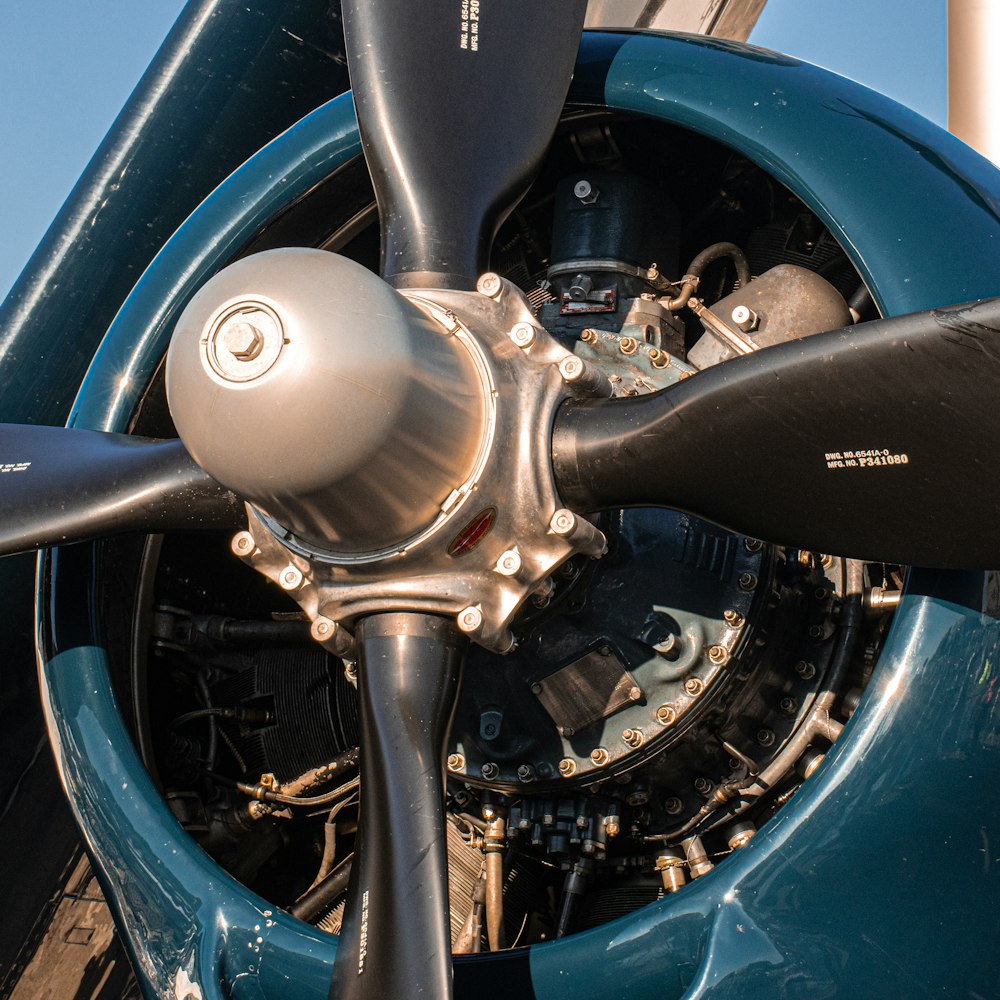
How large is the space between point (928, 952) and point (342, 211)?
2.27 meters

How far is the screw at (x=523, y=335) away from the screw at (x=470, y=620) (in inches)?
21.2

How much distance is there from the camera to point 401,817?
2490mm

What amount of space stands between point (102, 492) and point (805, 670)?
63.5 inches

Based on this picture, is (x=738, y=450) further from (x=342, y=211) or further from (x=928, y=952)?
(x=342, y=211)

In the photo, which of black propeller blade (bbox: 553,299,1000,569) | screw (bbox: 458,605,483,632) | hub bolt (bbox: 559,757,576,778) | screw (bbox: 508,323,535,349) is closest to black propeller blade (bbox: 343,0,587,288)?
screw (bbox: 508,323,535,349)

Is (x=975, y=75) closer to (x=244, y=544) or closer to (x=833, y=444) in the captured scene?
(x=833, y=444)

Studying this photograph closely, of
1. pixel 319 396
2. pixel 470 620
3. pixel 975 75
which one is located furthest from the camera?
pixel 975 75

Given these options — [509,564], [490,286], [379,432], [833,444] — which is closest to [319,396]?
[379,432]

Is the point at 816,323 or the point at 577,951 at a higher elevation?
the point at 816,323

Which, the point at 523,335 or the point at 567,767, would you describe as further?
the point at 567,767

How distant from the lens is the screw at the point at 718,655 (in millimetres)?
2959

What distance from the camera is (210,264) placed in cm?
355

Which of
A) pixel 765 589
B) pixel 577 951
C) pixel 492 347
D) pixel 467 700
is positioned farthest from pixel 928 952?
pixel 492 347

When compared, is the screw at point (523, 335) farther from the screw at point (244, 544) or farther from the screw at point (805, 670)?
the screw at point (805, 670)
